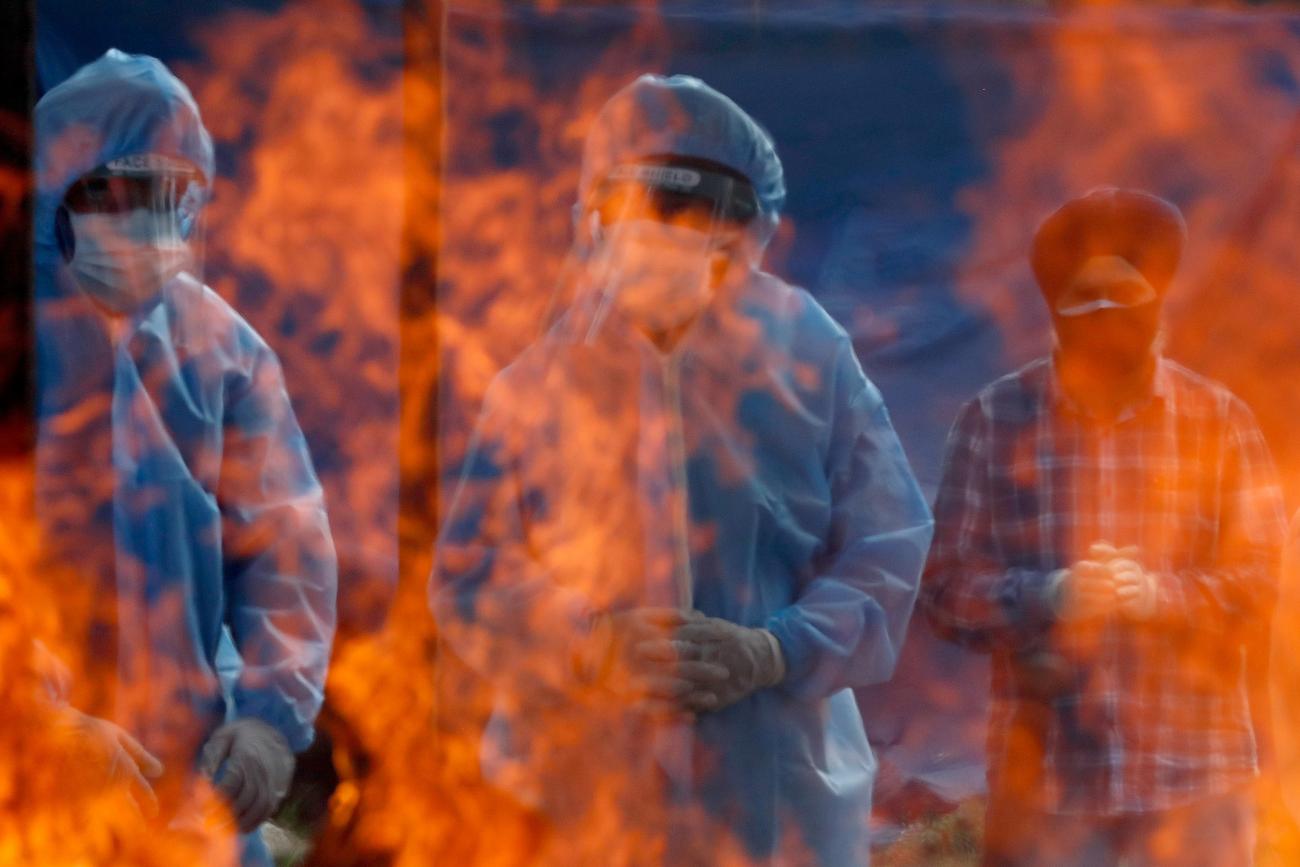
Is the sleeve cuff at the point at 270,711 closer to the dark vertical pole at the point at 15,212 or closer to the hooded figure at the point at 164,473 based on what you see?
the hooded figure at the point at 164,473

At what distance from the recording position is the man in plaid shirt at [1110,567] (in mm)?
3158

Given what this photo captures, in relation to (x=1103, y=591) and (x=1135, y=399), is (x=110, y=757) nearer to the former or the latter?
(x=1103, y=591)

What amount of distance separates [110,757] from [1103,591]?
72.2 inches

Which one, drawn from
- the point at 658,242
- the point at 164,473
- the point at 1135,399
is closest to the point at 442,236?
the point at 658,242

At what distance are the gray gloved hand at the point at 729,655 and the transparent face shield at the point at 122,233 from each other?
1.15 meters

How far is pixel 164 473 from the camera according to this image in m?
2.90

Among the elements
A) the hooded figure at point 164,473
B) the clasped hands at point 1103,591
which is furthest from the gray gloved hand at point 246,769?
the clasped hands at point 1103,591

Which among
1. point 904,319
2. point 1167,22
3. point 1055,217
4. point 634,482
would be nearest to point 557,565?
point 634,482

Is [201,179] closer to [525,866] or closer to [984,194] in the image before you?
[525,866]

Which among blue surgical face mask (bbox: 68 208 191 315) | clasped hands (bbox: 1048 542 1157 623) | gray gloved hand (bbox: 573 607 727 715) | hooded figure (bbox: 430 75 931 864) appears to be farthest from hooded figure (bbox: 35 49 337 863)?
clasped hands (bbox: 1048 542 1157 623)

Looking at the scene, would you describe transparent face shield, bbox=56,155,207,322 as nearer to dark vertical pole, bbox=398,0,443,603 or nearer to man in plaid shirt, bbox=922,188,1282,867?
dark vertical pole, bbox=398,0,443,603

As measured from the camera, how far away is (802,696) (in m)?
2.94

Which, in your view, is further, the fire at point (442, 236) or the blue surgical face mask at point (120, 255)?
the fire at point (442, 236)

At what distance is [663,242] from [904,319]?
150cm
